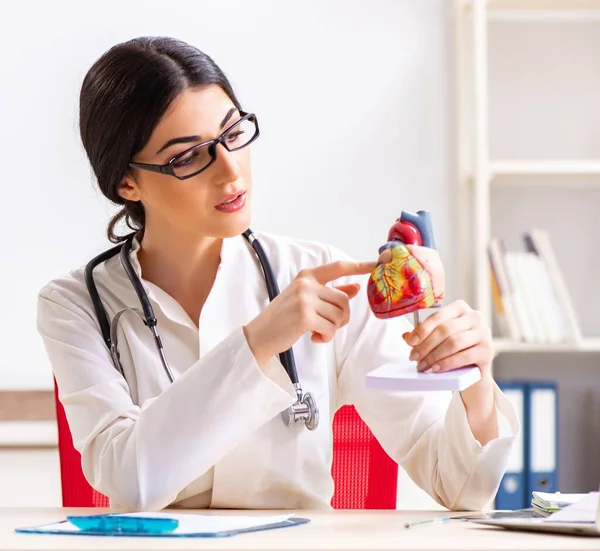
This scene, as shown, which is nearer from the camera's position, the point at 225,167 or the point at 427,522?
the point at 427,522

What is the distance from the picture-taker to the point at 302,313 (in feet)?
4.05

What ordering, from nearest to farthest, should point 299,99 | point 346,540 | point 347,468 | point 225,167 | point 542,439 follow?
point 346,540, point 225,167, point 347,468, point 542,439, point 299,99

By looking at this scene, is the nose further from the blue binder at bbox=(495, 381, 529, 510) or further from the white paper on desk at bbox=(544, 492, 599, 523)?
the blue binder at bbox=(495, 381, 529, 510)

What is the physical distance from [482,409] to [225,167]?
544mm

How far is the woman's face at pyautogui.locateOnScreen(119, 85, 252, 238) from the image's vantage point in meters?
1.44

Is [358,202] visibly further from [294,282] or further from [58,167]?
[294,282]

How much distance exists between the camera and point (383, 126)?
2.65m

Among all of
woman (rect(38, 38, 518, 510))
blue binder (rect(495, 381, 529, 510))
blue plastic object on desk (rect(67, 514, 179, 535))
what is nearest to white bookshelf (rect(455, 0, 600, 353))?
blue binder (rect(495, 381, 529, 510))

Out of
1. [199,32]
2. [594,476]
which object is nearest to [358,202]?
[199,32]

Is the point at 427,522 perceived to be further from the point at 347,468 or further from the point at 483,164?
the point at 483,164

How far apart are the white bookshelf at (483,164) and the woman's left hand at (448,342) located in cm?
123

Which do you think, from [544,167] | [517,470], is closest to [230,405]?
[517,470]

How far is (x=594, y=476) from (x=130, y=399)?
5.52ft

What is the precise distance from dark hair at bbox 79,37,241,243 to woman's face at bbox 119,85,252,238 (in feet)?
0.07
